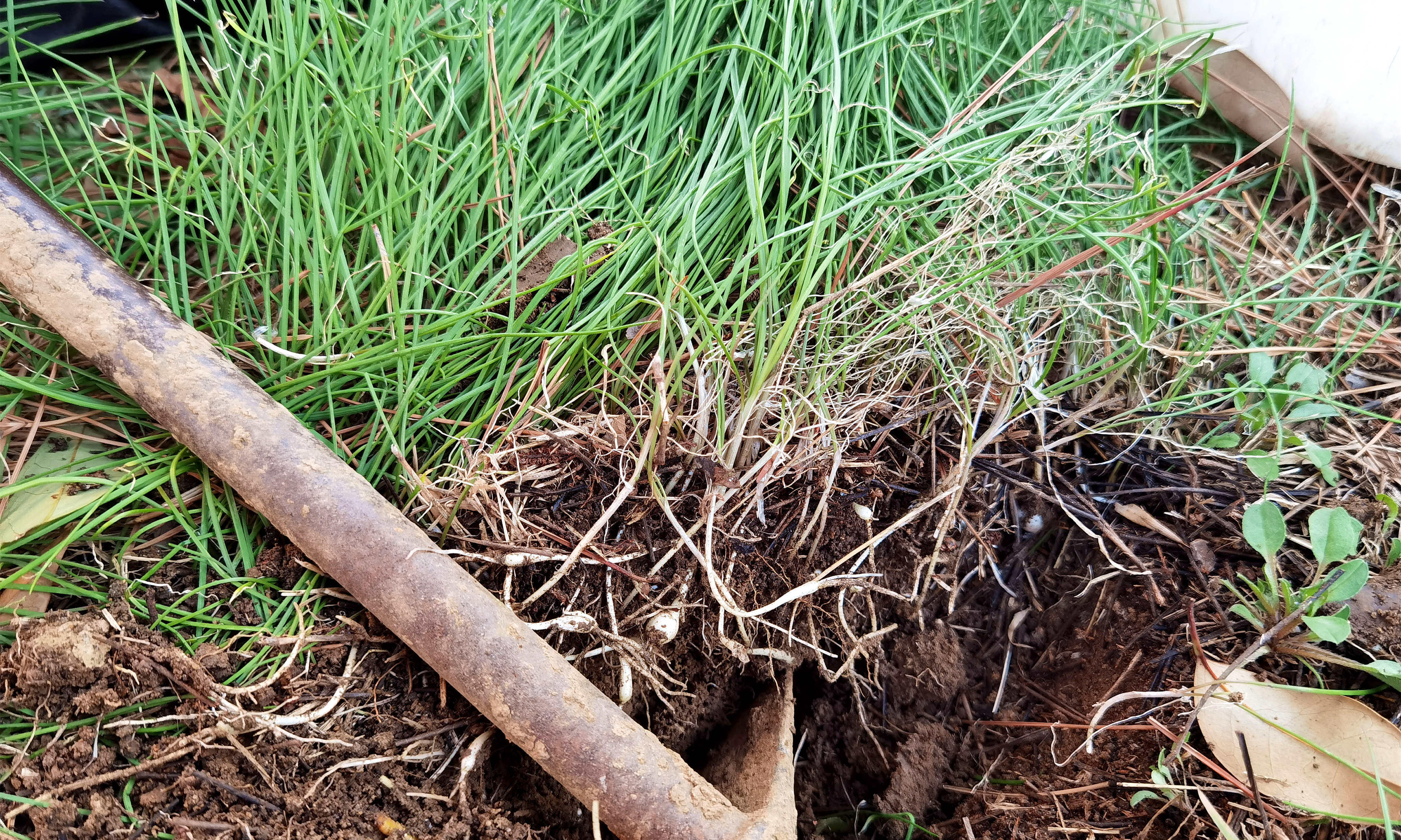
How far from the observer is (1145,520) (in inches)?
56.9

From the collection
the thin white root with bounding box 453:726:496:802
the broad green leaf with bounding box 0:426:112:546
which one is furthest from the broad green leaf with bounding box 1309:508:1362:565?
the broad green leaf with bounding box 0:426:112:546

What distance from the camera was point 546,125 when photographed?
1.52 meters

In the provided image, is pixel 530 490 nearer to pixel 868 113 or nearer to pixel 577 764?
pixel 577 764

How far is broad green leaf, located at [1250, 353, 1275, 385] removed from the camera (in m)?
1.46

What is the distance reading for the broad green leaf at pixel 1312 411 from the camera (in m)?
1.42

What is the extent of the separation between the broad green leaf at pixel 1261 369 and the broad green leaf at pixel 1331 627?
1.61 ft

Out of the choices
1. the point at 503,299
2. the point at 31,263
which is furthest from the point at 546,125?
the point at 31,263

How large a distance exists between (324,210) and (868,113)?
3.78ft

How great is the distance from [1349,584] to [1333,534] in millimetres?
85

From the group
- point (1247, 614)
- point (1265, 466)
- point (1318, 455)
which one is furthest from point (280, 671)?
point (1318, 455)

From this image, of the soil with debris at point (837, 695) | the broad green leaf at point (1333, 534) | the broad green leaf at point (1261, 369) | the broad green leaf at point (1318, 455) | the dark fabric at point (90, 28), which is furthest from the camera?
the dark fabric at point (90, 28)

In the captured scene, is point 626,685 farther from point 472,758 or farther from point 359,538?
point 359,538

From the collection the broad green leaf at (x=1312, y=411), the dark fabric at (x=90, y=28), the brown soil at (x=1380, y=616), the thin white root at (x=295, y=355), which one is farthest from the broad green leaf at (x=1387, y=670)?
the dark fabric at (x=90, y=28)

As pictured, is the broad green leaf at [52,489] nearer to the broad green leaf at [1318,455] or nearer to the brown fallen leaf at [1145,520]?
the brown fallen leaf at [1145,520]
